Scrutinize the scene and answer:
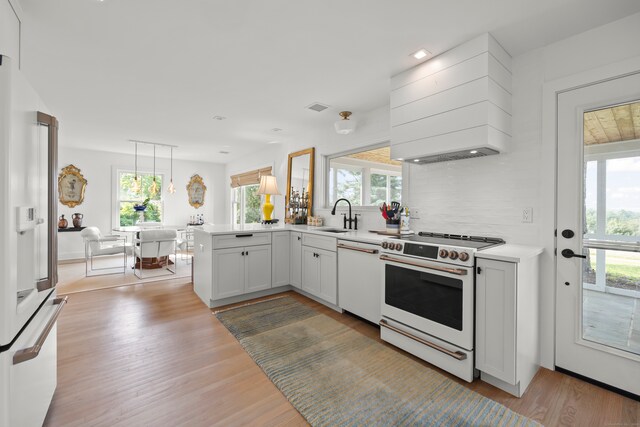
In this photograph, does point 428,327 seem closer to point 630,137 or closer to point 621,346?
point 621,346

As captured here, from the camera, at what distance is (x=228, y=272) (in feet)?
10.9

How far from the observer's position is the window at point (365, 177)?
338 cm

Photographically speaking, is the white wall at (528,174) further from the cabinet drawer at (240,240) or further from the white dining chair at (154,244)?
the white dining chair at (154,244)

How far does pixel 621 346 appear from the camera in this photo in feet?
6.00

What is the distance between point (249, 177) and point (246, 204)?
101cm

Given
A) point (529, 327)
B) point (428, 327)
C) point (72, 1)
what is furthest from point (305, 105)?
point (529, 327)

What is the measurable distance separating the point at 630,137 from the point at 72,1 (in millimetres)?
3667

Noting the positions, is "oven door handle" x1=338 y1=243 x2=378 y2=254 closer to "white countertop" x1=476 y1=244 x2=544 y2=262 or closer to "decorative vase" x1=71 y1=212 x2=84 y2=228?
"white countertop" x1=476 y1=244 x2=544 y2=262

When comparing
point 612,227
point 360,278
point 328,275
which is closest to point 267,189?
point 328,275

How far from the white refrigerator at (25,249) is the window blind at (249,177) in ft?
14.8

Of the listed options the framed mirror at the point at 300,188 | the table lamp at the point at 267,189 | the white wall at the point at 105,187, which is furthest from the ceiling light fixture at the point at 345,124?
the white wall at the point at 105,187

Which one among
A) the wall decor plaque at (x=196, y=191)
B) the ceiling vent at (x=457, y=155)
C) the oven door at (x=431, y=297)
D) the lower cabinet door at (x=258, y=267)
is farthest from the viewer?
the wall decor plaque at (x=196, y=191)

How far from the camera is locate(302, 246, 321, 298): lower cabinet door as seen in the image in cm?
336

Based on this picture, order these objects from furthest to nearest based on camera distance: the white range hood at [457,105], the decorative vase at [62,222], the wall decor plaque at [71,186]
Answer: the wall decor plaque at [71,186] → the decorative vase at [62,222] → the white range hood at [457,105]
